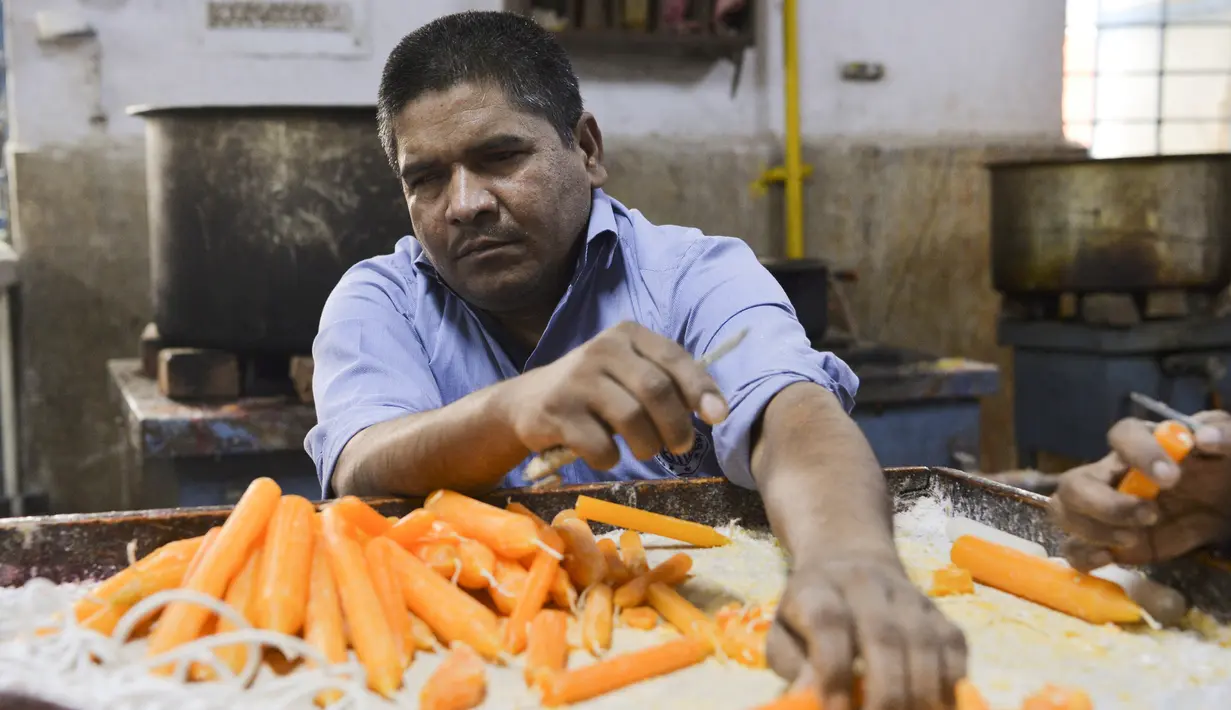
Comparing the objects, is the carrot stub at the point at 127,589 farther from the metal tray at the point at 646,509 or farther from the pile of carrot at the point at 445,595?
the metal tray at the point at 646,509

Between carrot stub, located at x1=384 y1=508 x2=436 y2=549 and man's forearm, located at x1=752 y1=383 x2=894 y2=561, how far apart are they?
0.45 metres

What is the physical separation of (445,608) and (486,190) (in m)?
0.81

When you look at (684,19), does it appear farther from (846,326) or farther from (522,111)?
(522,111)

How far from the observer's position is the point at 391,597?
1.24 metres

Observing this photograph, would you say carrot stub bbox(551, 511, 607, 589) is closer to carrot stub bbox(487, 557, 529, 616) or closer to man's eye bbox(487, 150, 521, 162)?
carrot stub bbox(487, 557, 529, 616)

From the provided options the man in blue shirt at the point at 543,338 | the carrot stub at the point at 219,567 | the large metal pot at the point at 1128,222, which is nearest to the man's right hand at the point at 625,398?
the man in blue shirt at the point at 543,338

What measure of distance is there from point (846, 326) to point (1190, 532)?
10.1 ft

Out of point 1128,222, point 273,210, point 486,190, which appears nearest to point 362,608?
point 486,190

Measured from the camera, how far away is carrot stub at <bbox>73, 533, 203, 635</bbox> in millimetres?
1245

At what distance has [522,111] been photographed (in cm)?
187

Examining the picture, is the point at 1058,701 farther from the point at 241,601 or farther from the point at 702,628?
the point at 241,601

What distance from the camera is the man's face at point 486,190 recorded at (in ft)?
5.97

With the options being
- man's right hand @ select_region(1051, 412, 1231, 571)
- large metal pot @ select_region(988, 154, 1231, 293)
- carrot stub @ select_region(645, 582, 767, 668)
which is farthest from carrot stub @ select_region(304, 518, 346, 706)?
large metal pot @ select_region(988, 154, 1231, 293)

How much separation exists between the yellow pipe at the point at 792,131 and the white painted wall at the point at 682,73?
96 mm
